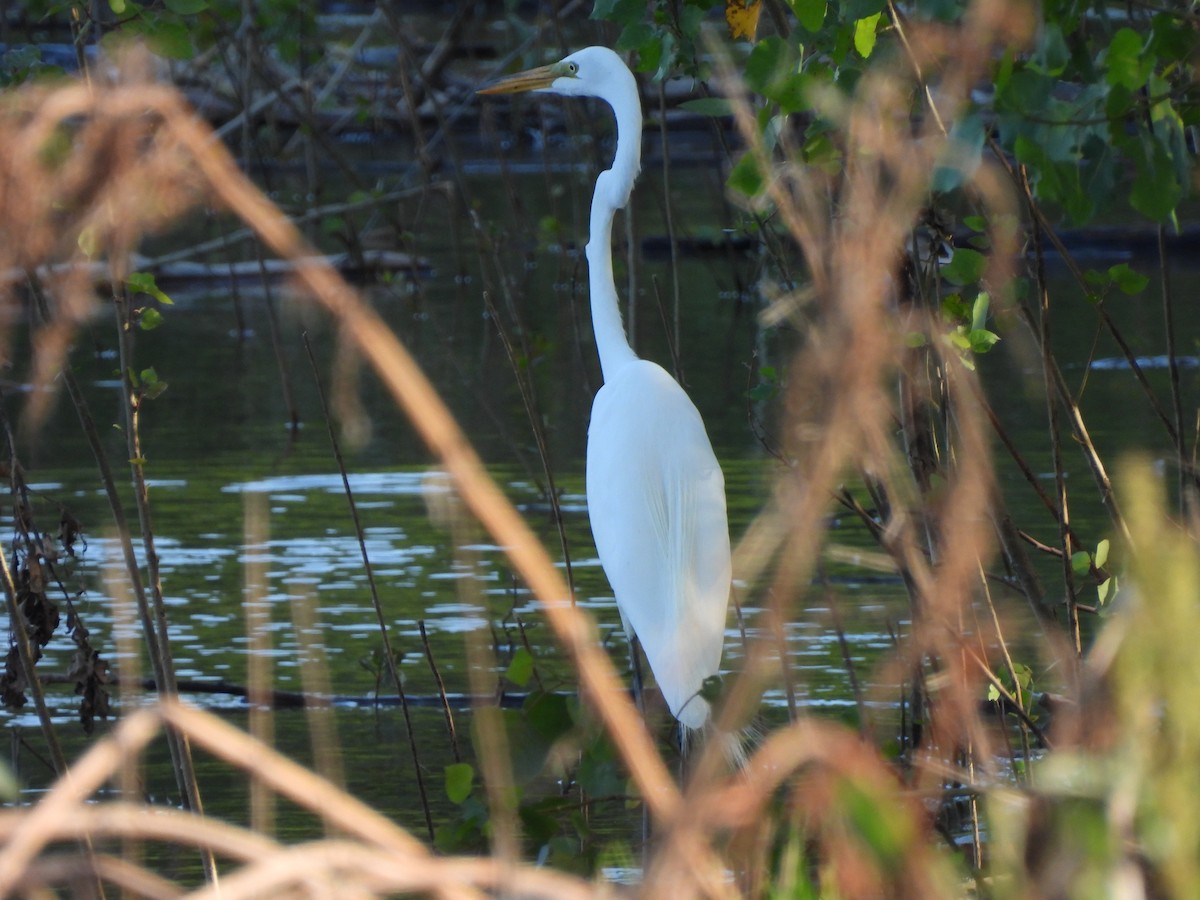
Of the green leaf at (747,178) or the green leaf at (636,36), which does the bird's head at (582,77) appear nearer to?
the green leaf at (636,36)

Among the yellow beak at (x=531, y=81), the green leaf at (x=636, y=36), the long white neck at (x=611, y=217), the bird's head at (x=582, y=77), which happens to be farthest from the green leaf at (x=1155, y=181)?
the yellow beak at (x=531, y=81)

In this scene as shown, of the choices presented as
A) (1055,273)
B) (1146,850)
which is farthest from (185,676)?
(1055,273)

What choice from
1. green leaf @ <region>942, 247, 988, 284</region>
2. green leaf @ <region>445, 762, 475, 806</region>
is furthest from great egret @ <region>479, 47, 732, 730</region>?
green leaf @ <region>942, 247, 988, 284</region>

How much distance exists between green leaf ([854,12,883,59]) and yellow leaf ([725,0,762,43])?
555 millimetres

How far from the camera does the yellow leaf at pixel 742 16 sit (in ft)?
7.49

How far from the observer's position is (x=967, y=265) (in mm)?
2109

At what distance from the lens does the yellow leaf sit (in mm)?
2283

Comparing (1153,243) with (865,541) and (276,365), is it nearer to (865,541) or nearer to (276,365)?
(276,365)

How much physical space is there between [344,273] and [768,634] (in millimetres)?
8113

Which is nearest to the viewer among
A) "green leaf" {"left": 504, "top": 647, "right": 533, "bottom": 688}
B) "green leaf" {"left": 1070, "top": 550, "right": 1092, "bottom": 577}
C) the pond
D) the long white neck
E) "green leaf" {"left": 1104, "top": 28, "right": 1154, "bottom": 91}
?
"green leaf" {"left": 1104, "top": 28, "right": 1154, "bottom": 91}

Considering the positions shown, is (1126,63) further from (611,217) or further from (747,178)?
(611,217)

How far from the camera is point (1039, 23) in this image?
143 centimetres

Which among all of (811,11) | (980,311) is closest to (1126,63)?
(811,11)

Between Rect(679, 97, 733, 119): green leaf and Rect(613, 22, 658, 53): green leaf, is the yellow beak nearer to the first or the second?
Rect(613, 22, 658, 53): green leaf
